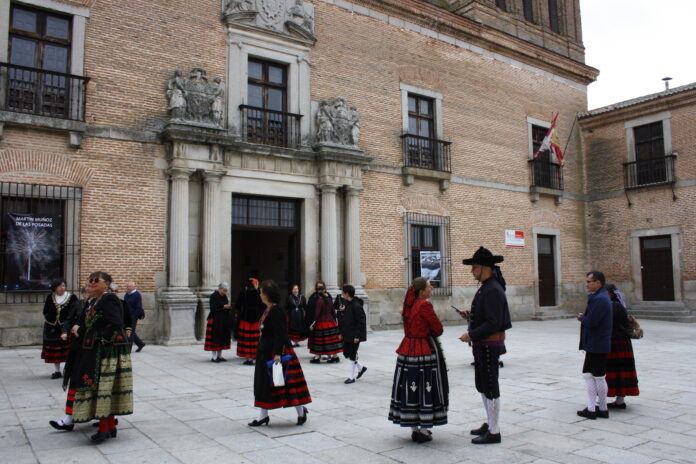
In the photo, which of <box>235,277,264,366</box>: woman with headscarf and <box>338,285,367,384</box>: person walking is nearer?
<box>338,285,367,384</box>: person walking

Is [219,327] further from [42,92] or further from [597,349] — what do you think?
[597,349]

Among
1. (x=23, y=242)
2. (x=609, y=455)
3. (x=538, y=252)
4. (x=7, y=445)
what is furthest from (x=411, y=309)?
(x=538, y=252)

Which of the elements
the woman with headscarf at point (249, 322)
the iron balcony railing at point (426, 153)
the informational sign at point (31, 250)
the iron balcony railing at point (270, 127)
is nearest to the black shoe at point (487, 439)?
the woman with headscarf at point (249, 322)

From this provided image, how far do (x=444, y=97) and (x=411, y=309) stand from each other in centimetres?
1466

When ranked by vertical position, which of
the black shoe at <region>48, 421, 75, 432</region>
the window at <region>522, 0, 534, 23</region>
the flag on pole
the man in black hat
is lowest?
the black shoe at <region>48, 421, 75, 432</region>

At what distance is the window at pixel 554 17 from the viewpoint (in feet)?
79.7

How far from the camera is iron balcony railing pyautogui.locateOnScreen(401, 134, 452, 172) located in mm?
17953

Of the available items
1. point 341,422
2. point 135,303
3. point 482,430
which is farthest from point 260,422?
point 135,303

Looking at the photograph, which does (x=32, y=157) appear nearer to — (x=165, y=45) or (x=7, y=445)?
(x=165, y=45)

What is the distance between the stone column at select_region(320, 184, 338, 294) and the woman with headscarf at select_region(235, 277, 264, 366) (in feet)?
15.3

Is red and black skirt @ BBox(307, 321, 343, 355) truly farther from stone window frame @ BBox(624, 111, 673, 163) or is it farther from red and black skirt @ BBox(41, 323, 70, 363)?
stone window frame @ BBox(624, 111, 673, 163)

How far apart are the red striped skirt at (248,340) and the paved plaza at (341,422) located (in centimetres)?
25

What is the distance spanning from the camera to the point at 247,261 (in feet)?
65.7

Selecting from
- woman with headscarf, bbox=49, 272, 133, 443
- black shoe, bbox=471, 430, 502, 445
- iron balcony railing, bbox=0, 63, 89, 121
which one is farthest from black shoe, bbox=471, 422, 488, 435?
iron balcony railing, bbox=0, 63, 89, 121
